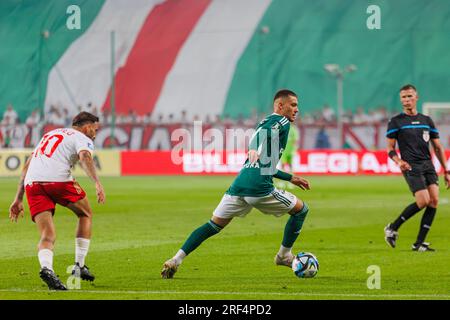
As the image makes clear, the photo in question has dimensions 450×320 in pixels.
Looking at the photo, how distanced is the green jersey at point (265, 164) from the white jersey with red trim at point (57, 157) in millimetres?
1867

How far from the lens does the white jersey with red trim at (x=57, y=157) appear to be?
11.1 metres

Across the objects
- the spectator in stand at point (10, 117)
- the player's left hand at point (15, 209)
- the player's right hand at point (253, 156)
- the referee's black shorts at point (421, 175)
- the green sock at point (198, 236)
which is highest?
the spectator in stand at point (10, 117)

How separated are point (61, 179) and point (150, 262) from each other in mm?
2884

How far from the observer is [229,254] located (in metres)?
14.8

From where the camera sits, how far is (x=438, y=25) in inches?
1950

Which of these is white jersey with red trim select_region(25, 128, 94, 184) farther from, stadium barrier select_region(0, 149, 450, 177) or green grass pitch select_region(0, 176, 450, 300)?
stadium barrier select_region(0, 149, 450, 177)

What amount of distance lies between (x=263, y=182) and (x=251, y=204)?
295mm

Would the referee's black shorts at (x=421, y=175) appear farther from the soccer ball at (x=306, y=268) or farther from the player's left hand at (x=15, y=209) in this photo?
the player's left hand at (x=15, y=209)

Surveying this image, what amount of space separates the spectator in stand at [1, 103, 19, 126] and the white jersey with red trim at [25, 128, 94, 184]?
3411 cm

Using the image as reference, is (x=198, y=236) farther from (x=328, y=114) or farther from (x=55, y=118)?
(x=328, y=114)

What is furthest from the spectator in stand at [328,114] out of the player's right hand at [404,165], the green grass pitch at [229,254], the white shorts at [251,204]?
the white shorts at [251,204]

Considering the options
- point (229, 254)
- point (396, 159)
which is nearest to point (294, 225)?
point (229, 254)
